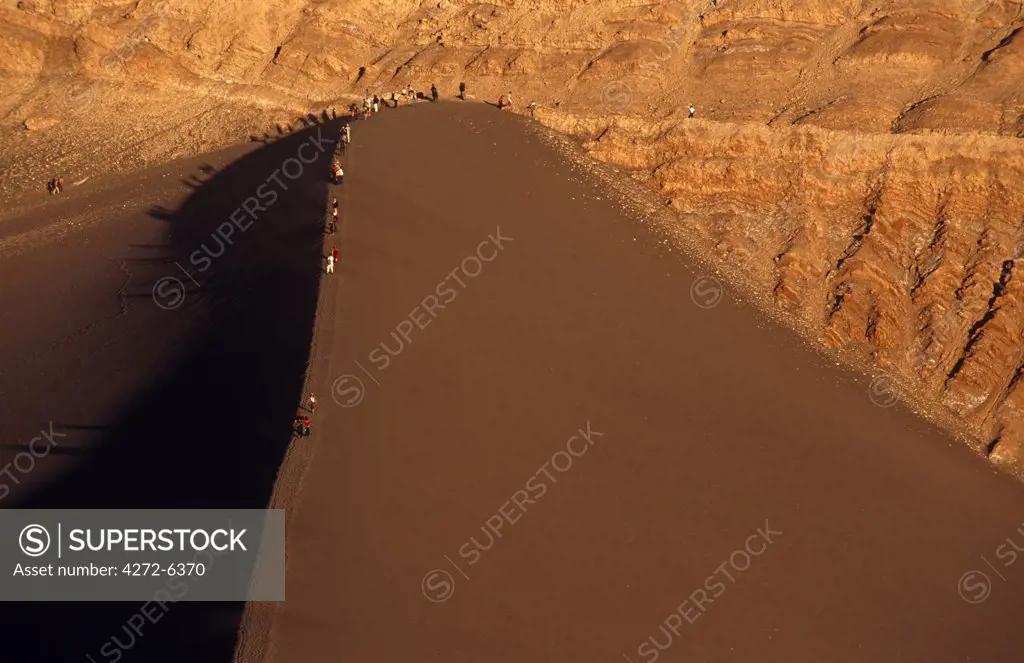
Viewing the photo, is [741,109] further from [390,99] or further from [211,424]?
[211,424]

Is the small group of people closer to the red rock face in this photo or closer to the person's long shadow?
the red rock face

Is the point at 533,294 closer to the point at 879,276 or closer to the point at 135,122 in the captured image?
the point at 879,276

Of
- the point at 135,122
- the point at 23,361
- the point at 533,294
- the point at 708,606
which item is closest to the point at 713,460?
the point at 708,606

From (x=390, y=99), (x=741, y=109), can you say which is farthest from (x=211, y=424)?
(x=741, y=109)

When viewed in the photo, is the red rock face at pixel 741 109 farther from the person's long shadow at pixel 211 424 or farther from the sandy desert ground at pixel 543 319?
the person's long shadow at pixel 211 424

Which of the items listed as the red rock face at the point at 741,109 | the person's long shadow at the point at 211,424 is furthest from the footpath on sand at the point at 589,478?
the red rock face at the point at 741,109

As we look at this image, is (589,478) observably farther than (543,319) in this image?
No
